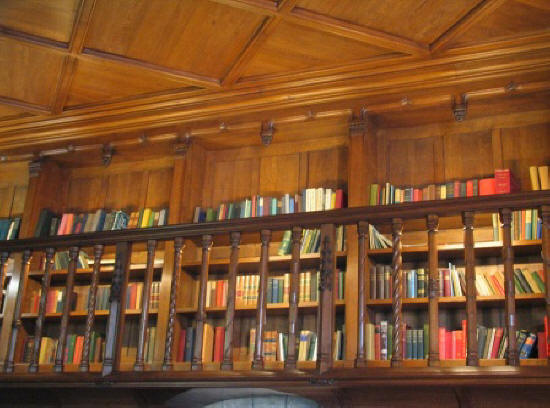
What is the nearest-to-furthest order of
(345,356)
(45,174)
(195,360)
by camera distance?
(195,360) < (345,356) < (45,174)

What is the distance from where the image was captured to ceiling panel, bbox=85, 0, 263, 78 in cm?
458

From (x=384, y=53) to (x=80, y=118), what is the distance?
7.55 ft

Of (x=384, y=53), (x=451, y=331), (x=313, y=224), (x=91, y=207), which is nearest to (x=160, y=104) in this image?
(x=91, y=207)

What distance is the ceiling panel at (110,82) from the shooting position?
5.26 metres

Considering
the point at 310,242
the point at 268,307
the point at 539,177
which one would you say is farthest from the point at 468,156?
the point at 268,307

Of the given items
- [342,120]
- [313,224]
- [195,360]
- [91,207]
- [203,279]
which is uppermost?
[342,120]

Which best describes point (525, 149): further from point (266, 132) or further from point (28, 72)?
point (28, 72)

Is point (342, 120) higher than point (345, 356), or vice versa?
point (342, 120)

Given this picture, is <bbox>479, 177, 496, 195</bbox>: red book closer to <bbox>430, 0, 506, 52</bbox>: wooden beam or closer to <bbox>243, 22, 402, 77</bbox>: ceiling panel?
<bbox>430, 0, 506, 52</bbox>: wooden beam

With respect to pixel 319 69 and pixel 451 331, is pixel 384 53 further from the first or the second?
pixel 451 331

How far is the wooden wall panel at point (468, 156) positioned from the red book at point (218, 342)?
5.84ft

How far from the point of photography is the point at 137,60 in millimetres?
5156

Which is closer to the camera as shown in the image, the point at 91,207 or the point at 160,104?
the point at 160,104

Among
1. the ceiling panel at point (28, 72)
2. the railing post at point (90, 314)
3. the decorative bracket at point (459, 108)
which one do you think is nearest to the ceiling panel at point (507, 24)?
the decorative bracket at point (459, 108)
